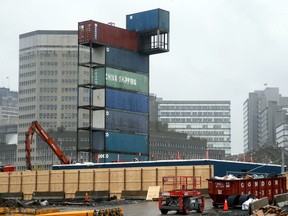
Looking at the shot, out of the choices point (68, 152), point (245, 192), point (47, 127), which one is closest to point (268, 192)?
point (245, 192)

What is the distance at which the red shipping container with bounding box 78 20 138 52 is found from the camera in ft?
255

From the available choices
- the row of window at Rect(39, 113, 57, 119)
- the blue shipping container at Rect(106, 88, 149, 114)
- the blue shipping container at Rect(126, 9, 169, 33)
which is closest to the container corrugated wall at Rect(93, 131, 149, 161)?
the blue shipping container at Rect(106, 88, 149, 114)

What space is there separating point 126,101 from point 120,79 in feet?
10.4

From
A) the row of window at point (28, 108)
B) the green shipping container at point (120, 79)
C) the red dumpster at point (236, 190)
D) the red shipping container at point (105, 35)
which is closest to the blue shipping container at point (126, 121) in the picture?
the green shipping container at point (120, 79)

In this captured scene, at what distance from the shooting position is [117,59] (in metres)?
80.5

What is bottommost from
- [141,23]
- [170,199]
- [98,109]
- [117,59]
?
[170,199]

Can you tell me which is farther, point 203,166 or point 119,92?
point 119,92

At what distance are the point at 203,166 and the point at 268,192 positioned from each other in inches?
488

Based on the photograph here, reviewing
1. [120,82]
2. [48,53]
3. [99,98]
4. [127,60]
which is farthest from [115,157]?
[48,53]

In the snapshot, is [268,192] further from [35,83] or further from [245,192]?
[35,83]

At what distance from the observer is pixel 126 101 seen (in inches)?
3179

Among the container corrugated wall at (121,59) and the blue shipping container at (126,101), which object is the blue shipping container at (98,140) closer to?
the blue shipping container at (126,101)

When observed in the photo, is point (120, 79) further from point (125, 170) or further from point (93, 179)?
point (125, 170)

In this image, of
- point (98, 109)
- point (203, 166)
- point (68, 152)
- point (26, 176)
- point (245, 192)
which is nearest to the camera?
point (245, 192)
